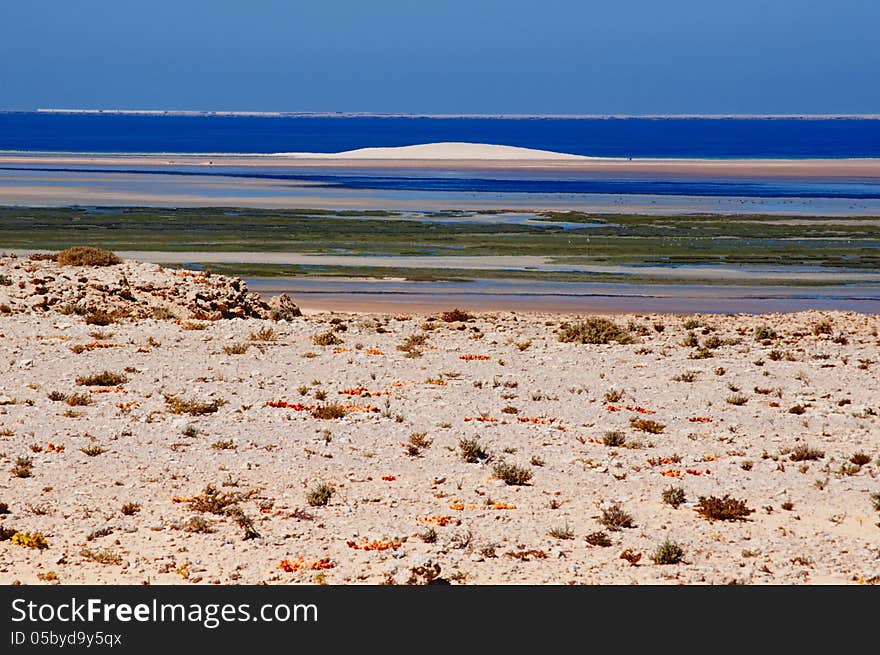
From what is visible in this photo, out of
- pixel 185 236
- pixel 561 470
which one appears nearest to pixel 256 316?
pixel 561 470

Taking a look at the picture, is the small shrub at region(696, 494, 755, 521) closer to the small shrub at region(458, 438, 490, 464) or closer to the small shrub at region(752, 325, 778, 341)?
the small shrub at region(458, 438, 490, 464)

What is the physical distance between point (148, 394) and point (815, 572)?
926cm

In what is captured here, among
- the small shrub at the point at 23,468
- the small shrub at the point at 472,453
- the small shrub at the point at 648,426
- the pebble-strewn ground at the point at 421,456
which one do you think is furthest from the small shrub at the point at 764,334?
the small shrub at the point at 23,468

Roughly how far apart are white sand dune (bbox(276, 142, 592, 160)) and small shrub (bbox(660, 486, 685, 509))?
93.7 metres

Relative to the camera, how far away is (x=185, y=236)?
44.6m

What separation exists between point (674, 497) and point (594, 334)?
9970 millimetres

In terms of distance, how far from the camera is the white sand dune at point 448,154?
106000mm

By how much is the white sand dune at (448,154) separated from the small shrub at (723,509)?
308 ft

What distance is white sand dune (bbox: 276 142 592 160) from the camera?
106000 millimetres

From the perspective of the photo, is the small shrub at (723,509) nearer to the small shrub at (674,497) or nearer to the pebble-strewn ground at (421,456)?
the pebble-strewn ground at (421,456)

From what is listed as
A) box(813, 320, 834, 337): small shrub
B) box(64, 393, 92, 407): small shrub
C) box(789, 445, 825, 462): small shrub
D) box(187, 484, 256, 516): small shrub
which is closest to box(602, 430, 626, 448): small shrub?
box(789, 445, 825, 462): small shrub

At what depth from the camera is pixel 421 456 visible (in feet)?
45.0

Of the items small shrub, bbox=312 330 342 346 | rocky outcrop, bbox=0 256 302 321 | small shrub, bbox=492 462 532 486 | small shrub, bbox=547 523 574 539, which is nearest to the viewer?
small shrub, bbox=547 523 574 539

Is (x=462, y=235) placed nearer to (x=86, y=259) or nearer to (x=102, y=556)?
(x=86, y=259)
